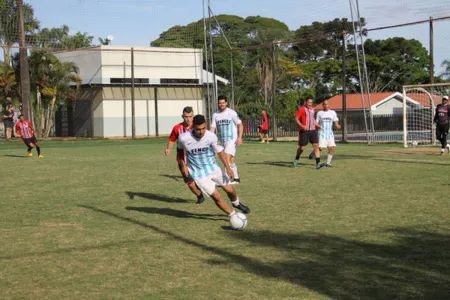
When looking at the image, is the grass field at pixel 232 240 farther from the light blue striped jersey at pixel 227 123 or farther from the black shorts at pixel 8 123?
the black shorts at pixel 8 123

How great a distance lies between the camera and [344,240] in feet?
24.3

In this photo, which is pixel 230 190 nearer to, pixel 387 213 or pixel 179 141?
pixel 179 141

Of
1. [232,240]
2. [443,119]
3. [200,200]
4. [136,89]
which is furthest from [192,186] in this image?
[136,89]

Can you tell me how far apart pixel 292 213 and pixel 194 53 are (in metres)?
37.5

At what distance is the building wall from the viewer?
43812 millimetres

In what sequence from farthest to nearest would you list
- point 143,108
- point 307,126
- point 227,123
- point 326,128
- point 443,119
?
1. point 143,108
2. point 443,119
3. point 326,128
4. point 307,126
5. point 227,123

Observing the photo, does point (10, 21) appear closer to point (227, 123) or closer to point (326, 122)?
point (326, 122)

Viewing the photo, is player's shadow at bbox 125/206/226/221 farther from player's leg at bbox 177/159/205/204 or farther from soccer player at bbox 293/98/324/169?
soccer player at bbox 293/98/324/169

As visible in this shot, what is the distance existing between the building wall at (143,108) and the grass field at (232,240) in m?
30.0

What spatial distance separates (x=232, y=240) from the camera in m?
7.57

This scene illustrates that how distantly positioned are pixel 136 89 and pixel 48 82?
6.90m

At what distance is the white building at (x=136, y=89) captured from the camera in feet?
143

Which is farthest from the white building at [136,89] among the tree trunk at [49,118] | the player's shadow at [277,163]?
the player's shadow at [277,163]

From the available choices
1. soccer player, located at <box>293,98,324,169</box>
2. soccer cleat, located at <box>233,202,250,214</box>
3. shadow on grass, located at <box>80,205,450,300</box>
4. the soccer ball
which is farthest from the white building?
shadow on grass, located at <box>80,205,450,300</box>
